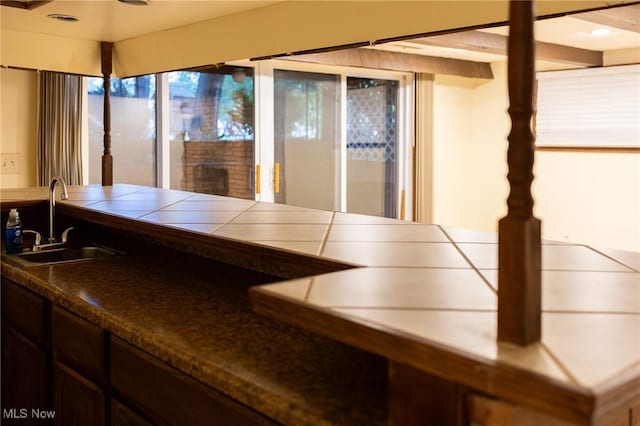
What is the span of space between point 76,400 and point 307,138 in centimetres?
422

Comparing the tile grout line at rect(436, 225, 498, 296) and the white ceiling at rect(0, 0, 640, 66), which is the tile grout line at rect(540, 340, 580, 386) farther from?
the white ceiling at rect(0, 0, 640, 66)

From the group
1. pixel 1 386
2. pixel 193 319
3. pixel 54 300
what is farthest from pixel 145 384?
pixel 1 386

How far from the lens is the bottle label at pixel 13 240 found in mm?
2668

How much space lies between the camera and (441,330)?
0.89m

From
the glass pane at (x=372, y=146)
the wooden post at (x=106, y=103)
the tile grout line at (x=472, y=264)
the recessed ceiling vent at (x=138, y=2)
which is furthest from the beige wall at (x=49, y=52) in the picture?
the glass pane at (x=372, y=146)

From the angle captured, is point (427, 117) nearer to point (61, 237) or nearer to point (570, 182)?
point (570, 182)

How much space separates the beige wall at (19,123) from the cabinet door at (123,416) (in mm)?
2808

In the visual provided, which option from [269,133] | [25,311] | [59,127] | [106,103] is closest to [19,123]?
[59,127]

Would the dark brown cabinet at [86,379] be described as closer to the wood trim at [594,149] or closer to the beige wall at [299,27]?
the beige wall at [299,27]

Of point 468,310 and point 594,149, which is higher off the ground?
point 594,149

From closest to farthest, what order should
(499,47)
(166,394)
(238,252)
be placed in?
(166,394) → (238,252) → (499,47)

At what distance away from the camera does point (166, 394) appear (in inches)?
58.4

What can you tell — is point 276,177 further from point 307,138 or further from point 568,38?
point 568,38

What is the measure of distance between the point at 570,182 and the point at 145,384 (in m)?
5.63
